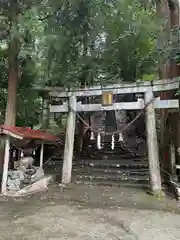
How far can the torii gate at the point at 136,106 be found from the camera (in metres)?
8.76

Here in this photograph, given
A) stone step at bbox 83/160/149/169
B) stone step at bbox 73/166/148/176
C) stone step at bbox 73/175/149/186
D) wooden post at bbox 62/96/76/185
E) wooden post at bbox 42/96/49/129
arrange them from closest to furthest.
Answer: wooden post at bbox 62/96/76/185 → stone step at bbox 73/175/149/186 → stone step at bbox 73/166/148/176 → stone step at bbox 83/160/149/169 → wooden post at bbox 42/96/49/129

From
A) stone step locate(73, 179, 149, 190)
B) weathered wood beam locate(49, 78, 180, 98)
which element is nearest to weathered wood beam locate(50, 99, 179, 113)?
weathered wood beam locate(49, 78, 180, 98)

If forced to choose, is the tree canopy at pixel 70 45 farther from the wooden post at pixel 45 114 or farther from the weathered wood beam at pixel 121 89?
the weathered wood beam at pixel 121 89

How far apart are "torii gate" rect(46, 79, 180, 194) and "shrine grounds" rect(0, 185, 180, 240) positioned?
94 cm

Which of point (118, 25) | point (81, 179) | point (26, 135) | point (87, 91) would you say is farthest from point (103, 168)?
point (118, 25)

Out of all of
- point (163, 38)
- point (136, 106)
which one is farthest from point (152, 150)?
point (163, 38)

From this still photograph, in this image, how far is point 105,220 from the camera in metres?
6.08

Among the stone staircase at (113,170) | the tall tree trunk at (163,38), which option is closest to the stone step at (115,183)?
the stone staircase at (113,170)

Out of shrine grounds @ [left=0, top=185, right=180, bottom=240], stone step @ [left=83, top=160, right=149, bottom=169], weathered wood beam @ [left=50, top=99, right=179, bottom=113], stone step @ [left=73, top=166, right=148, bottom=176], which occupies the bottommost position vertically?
shrine grounds @ [left=0, top=185, right=180, bottom=240]

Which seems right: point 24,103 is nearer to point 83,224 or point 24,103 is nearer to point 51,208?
point 51,208

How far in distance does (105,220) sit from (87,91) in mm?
5132

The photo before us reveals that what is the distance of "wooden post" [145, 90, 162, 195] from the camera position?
28.6 feet

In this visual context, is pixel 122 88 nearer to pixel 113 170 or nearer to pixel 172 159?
pixel 172 159

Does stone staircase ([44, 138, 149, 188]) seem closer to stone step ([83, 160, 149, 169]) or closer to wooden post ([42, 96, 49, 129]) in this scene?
stone step ([83, 160, 149, 169])
